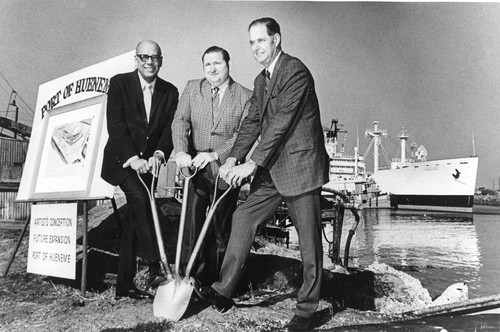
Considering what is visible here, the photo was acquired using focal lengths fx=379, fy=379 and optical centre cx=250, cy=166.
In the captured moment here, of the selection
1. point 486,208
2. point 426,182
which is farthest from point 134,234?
point 426,182

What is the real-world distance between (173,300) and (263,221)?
583 mm

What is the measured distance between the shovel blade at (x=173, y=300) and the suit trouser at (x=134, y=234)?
12.0 inches

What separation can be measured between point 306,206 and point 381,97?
154 cm

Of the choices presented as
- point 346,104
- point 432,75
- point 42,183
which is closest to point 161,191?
point 42,183

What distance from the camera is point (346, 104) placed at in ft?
9.39

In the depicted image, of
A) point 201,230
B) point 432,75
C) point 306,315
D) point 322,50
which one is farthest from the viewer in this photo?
point 432,75

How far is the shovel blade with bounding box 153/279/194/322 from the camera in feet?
6.03

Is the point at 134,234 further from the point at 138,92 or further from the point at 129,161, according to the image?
the point at 138,92

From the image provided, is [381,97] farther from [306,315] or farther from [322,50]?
[306,315]

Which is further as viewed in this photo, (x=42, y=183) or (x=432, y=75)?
(x=432, y=75)

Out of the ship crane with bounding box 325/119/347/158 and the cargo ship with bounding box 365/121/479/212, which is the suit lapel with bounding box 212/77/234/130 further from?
the cargo ship with bounding box 365/121/479/212

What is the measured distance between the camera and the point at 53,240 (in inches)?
96.0

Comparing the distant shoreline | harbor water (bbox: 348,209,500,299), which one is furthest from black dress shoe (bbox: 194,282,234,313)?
the distant shoreline

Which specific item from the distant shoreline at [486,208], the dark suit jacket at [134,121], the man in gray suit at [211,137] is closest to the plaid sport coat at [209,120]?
the man in gray suit at [211,137]
